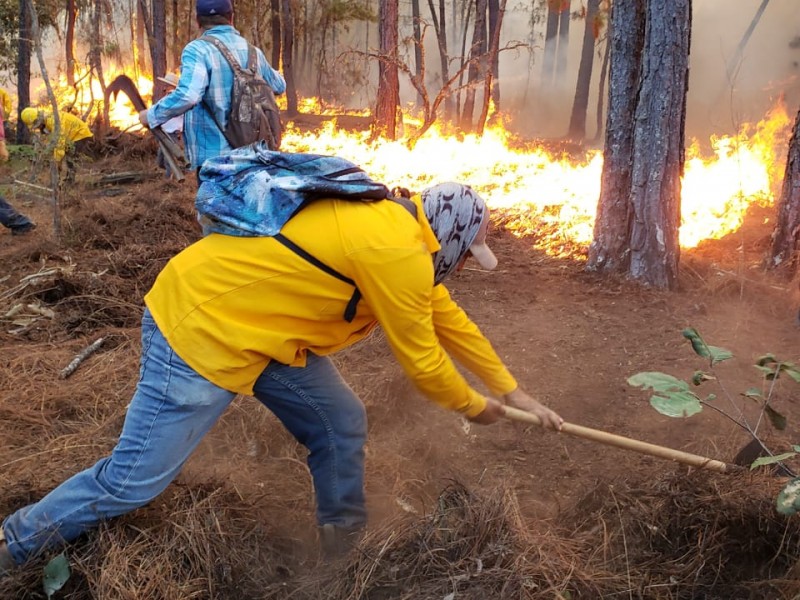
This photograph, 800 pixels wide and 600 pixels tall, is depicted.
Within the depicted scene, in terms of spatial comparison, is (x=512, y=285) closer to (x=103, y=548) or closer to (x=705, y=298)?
(x=705, y=298)

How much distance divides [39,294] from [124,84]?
2.23 m

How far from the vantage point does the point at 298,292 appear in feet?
6.91

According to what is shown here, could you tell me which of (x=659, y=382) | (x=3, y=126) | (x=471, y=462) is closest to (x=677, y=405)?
(x=659, y=382)

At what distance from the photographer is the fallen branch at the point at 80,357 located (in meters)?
4.32

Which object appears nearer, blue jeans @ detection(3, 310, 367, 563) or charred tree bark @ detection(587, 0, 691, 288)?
blue jeans @ detection(3, 310, 367, 563)

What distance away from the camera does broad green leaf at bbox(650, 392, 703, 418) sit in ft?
7.55

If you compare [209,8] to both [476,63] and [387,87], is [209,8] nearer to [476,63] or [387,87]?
[387,87]

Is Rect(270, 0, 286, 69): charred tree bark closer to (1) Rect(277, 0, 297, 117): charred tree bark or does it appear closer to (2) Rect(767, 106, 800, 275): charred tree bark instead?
(1) Rect(277, 0, 297, 117): charred tree bark

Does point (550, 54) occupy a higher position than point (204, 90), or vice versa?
point (550, 54)

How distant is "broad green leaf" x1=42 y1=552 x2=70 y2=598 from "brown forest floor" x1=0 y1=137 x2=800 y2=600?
7cm

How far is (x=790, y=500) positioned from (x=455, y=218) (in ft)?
4.21

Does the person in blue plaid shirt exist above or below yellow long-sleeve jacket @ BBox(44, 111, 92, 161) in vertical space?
above

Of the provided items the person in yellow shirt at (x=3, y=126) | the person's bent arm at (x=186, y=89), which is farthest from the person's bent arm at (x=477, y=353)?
the person in yellow shirt at (x=3, y=126)

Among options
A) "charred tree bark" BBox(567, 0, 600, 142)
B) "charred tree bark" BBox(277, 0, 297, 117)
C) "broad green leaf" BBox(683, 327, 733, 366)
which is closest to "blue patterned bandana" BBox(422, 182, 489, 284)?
"broad green leaf" BBox(683, 327, 733, 366)
